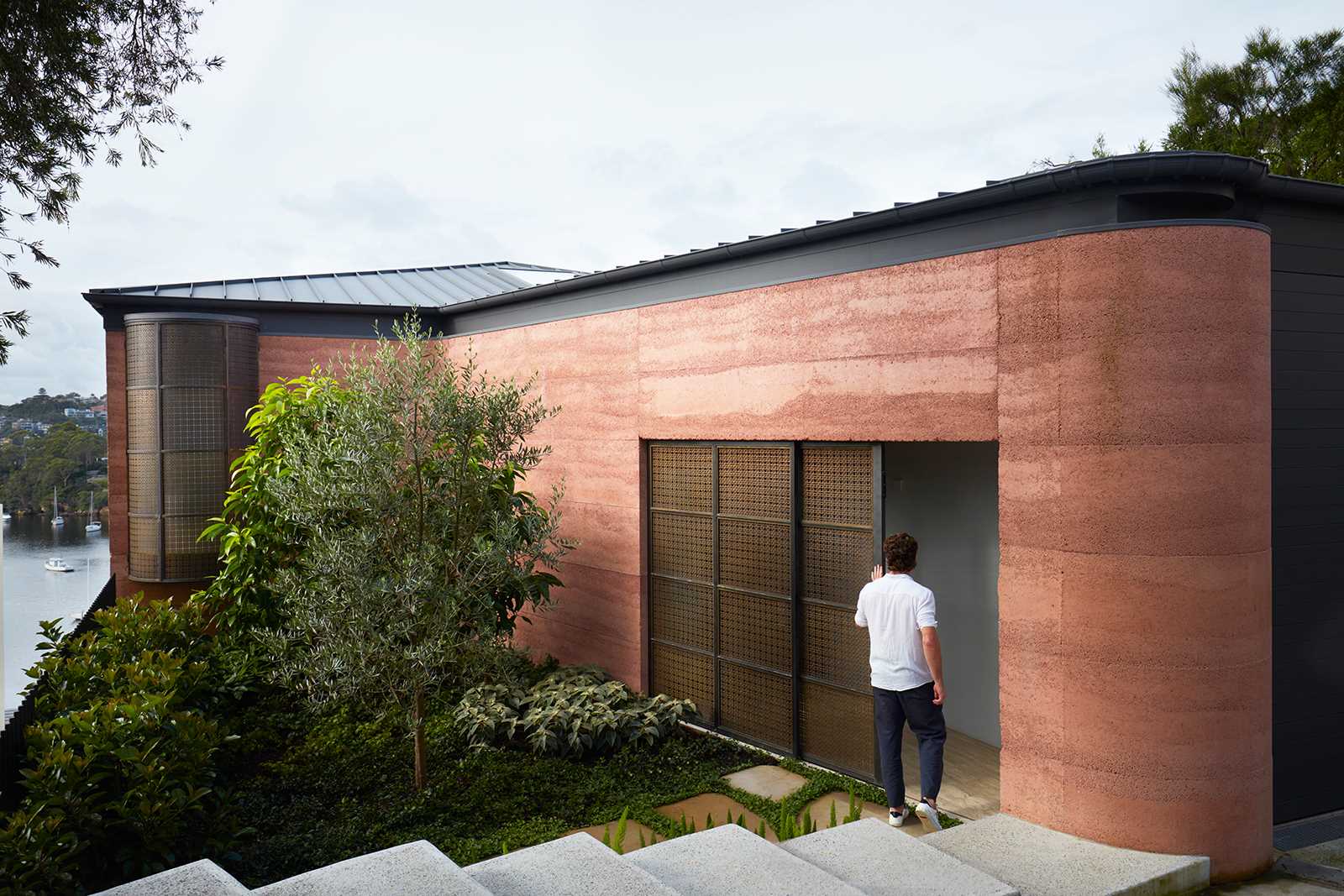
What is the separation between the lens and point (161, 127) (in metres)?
5.34

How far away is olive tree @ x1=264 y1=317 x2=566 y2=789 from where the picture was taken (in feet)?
20.1

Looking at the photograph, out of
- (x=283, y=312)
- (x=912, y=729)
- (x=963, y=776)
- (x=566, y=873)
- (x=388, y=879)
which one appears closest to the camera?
(x=388, y=879)

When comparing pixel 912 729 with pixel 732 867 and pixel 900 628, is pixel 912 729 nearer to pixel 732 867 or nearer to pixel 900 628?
pixel 900 628

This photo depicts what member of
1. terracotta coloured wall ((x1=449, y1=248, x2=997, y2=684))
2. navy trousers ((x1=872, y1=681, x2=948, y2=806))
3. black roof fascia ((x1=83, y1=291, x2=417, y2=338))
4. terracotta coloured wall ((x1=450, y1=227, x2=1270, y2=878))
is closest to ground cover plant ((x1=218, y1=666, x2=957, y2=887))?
navy trousers ((x1=872, y1=681, x2=948, y2=806))

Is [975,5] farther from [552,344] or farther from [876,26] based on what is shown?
[552,344]

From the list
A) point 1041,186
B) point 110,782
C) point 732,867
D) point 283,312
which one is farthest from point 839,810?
point 283,312

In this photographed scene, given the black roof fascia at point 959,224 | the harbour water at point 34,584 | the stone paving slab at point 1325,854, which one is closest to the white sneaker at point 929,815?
the stone paving slab at point 1325,854

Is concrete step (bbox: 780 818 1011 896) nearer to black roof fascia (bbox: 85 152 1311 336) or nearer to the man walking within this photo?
the man walking

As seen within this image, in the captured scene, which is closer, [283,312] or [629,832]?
[629,832]

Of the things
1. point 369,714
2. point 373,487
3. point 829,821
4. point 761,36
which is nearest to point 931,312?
point 829,821

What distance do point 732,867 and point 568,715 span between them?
3.26 meters

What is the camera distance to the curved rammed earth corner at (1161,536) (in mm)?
4809

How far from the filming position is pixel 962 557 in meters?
7.85

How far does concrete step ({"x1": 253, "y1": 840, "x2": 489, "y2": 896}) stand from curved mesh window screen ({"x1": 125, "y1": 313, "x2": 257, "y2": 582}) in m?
7.35
